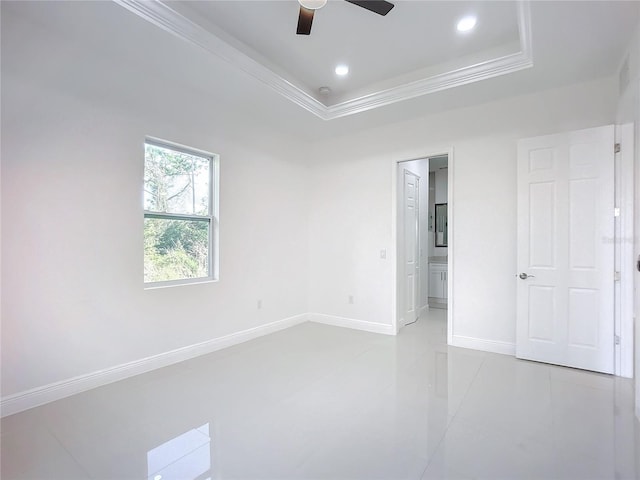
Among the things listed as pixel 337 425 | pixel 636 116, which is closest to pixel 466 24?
pixel 636 116

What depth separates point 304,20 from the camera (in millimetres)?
2398

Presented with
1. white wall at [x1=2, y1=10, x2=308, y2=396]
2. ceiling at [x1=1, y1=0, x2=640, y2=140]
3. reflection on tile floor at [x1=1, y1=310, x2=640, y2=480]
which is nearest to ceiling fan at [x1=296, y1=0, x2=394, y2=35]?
ceiling at [x1=1, y1=0, x2=640, y2=140]

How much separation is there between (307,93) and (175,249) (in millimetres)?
2413

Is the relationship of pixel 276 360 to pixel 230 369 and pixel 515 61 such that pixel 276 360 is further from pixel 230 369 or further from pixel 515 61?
pixel 515 61

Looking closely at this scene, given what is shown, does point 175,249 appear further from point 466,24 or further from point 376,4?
point 466,24

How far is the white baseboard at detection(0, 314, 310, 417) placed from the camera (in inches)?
94.7

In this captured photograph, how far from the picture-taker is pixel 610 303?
3.02 metres

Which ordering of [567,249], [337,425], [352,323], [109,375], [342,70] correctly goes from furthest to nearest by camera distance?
[352,323]
[342,70]
[567,249]
[109,375]
[337,425]

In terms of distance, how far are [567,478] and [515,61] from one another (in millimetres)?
3219

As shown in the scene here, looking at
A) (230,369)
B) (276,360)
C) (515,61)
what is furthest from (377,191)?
(230,369)

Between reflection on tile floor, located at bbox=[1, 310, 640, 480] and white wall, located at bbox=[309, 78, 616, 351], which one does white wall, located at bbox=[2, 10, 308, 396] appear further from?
white wall, located at bbox=[309, 78, 616, 351]

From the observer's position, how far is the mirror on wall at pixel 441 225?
6.83m

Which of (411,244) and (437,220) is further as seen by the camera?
(437,220)

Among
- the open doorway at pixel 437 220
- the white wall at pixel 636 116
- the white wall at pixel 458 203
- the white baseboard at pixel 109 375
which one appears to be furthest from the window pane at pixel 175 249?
the open doorway at pixel 437 220
